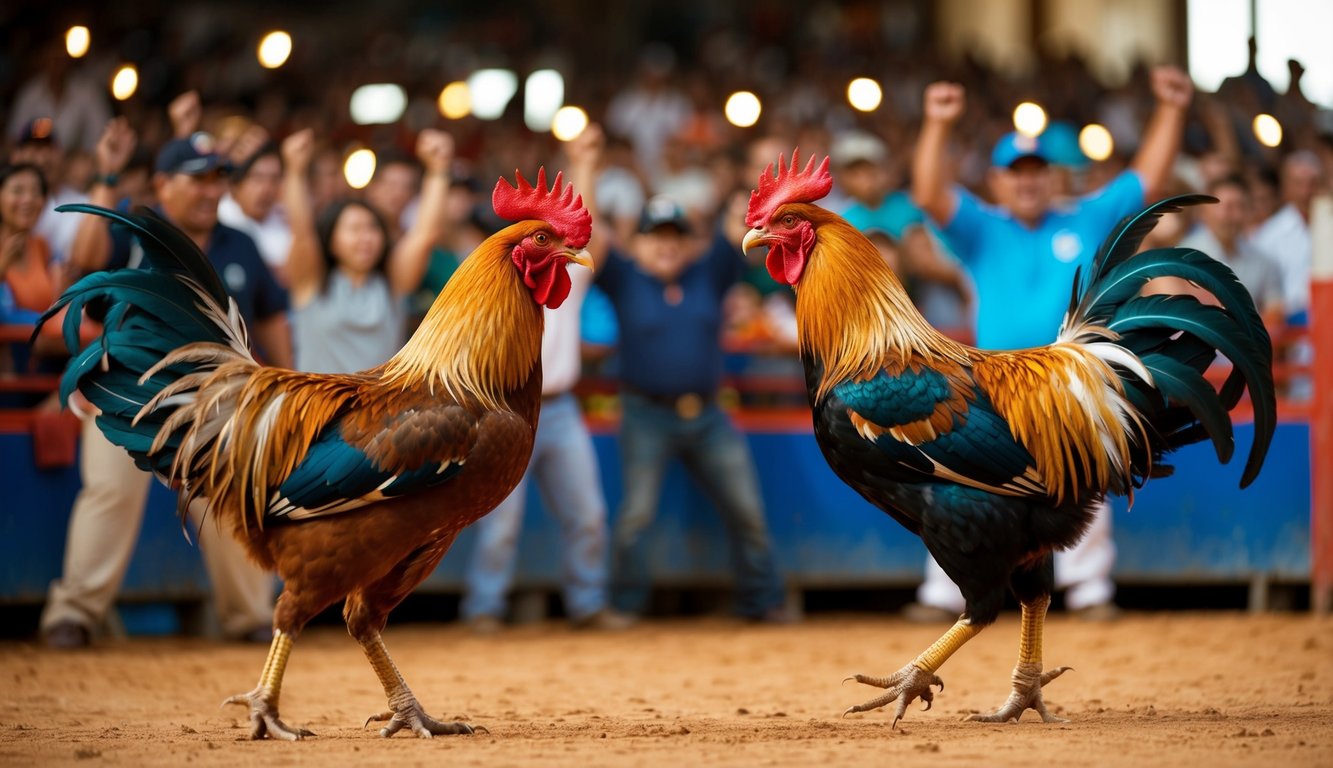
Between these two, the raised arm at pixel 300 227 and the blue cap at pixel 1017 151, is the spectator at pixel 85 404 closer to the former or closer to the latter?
the raised arm at pixel 300 227

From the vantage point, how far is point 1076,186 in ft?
43.4

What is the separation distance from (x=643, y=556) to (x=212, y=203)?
348 centimetres

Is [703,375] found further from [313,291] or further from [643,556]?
[313,291]

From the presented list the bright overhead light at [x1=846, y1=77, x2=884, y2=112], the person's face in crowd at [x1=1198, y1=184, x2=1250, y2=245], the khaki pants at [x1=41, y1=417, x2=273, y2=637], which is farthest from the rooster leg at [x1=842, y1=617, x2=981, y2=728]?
the person's face in crowd at [x1=1198, y1=184, x2=1250, y2=245]

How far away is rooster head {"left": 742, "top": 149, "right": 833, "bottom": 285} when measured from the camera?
20.2ft

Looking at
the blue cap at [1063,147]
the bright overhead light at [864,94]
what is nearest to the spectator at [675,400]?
the bright overhead light at [864,94]

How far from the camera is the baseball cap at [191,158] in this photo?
27.1 feet

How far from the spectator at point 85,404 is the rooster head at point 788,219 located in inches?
134

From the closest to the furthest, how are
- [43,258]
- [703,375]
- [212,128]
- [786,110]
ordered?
[43,258]
[703,375]
[212,128]
[786,110]

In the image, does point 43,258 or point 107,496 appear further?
point 43,258

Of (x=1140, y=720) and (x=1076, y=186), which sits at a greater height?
(x=1076, y=186)

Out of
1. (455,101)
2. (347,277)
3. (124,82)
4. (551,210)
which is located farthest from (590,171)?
(455,101)

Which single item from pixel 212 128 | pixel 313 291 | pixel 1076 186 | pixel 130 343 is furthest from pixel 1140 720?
pixel 212 128

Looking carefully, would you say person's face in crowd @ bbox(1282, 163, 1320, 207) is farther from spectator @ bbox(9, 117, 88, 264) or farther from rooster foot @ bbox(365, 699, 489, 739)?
spectator @ bbox(9, 117, 88, 264)
